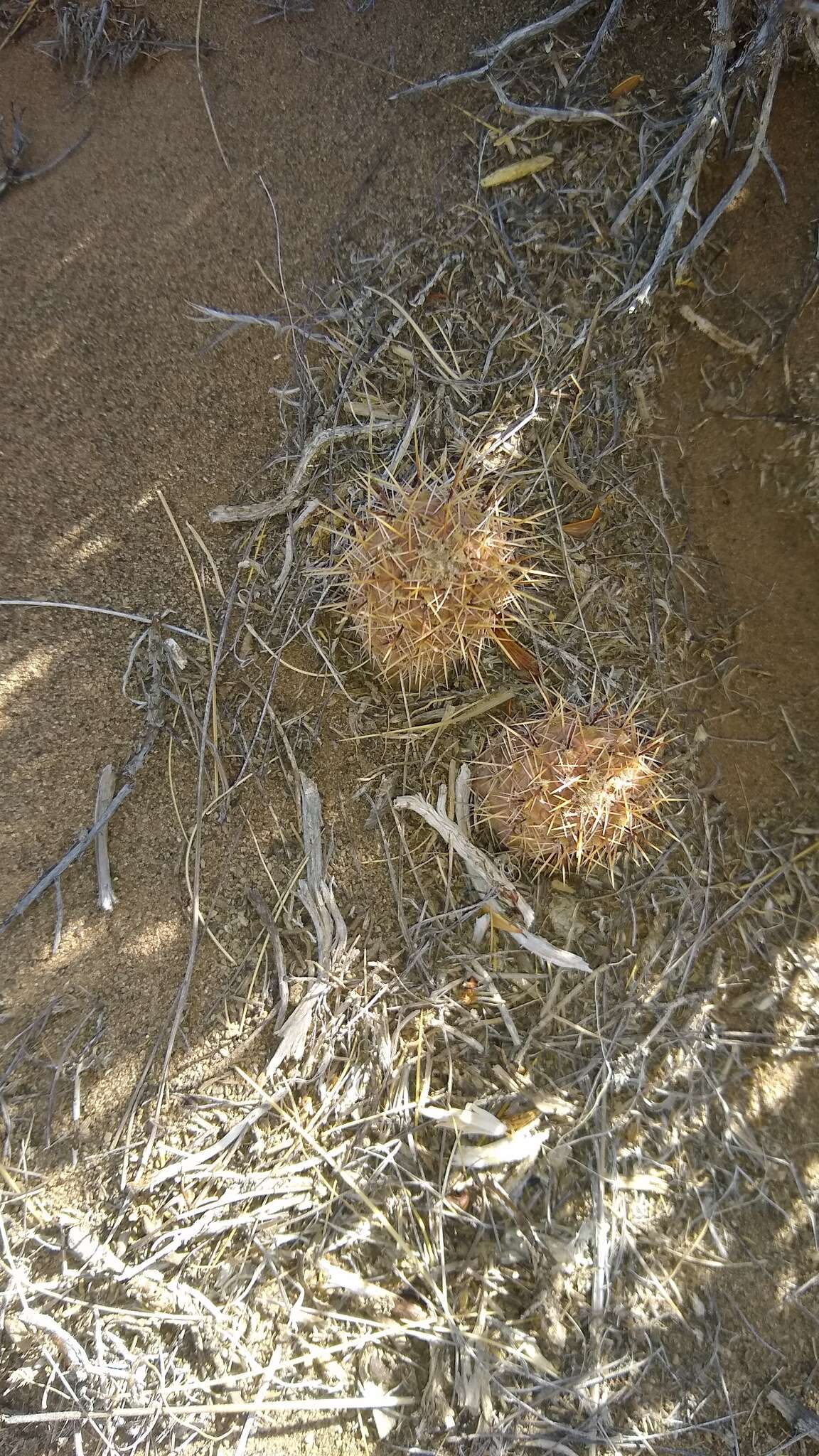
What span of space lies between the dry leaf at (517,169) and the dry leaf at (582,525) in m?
0.86

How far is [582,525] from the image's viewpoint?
185cm

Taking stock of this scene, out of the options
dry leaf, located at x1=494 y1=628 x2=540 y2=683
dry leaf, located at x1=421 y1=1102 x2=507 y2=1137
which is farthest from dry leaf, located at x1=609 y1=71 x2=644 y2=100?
dry leaf, located at x1=421 y1=1102 x2=507 y2=1137

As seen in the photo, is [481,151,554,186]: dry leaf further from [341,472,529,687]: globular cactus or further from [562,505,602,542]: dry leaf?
[341,472,529,687]: globular cactus

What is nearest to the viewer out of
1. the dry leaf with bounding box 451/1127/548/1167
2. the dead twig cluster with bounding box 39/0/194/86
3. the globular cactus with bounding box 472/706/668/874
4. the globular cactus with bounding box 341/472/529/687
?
the globular cactus with bounding box 341/472/529/687

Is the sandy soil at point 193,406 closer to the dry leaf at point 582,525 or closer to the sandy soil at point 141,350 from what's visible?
the sandy soil at point 141,350

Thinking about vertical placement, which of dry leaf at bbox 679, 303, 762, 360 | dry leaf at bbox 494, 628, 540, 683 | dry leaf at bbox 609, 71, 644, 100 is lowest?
dry leaf at bbox 494, 628, 540, 683

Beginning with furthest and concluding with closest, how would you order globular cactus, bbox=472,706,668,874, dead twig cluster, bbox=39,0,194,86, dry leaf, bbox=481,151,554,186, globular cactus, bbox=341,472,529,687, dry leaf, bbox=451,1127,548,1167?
dry leaf, bbox=481,151,554,186, dead twig cluster, bbox=39,0,194,86, dry leaf, bbox=451,1127,548,1167, globular cactus, bbox=472,706,668,874, globular cactus, bbox=341,472,529,687

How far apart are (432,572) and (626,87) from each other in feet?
4.97

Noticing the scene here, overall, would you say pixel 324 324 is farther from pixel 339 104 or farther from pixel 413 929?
pixel 413 929

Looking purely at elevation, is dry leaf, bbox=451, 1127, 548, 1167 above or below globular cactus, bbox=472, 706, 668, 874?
below

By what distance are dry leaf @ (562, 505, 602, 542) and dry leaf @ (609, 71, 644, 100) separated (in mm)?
1024

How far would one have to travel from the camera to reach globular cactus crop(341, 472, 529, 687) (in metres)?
1.26

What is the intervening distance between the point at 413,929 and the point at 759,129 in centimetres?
206

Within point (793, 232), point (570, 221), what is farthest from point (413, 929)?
point (793, 232)
